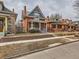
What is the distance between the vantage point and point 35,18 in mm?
58406

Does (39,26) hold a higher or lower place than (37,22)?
lower

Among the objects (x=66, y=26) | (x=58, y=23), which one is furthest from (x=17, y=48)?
(x=66, y=26)

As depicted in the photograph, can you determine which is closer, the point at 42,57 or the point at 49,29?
the point at 42,57

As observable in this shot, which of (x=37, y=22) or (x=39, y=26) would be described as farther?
(x=37, y=22)

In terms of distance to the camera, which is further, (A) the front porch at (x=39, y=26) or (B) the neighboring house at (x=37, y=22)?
(A) the front porch at (x=39, y=26)

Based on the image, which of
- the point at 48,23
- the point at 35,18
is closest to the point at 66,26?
the point at 48,23

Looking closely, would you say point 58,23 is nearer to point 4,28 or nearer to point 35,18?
point 35,18

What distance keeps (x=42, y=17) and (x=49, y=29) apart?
3842 millimetres

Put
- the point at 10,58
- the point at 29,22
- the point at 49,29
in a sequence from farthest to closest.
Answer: the point at 49,29 < the point at 29,22 < the point at 10,58

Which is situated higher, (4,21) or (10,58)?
(4,21)

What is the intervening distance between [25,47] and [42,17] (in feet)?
129

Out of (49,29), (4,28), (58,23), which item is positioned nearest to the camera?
(4,28)

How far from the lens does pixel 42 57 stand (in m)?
17.9

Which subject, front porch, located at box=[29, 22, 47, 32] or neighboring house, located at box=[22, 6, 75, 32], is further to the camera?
front porch, located at box=[29, 22, 47, 32]
